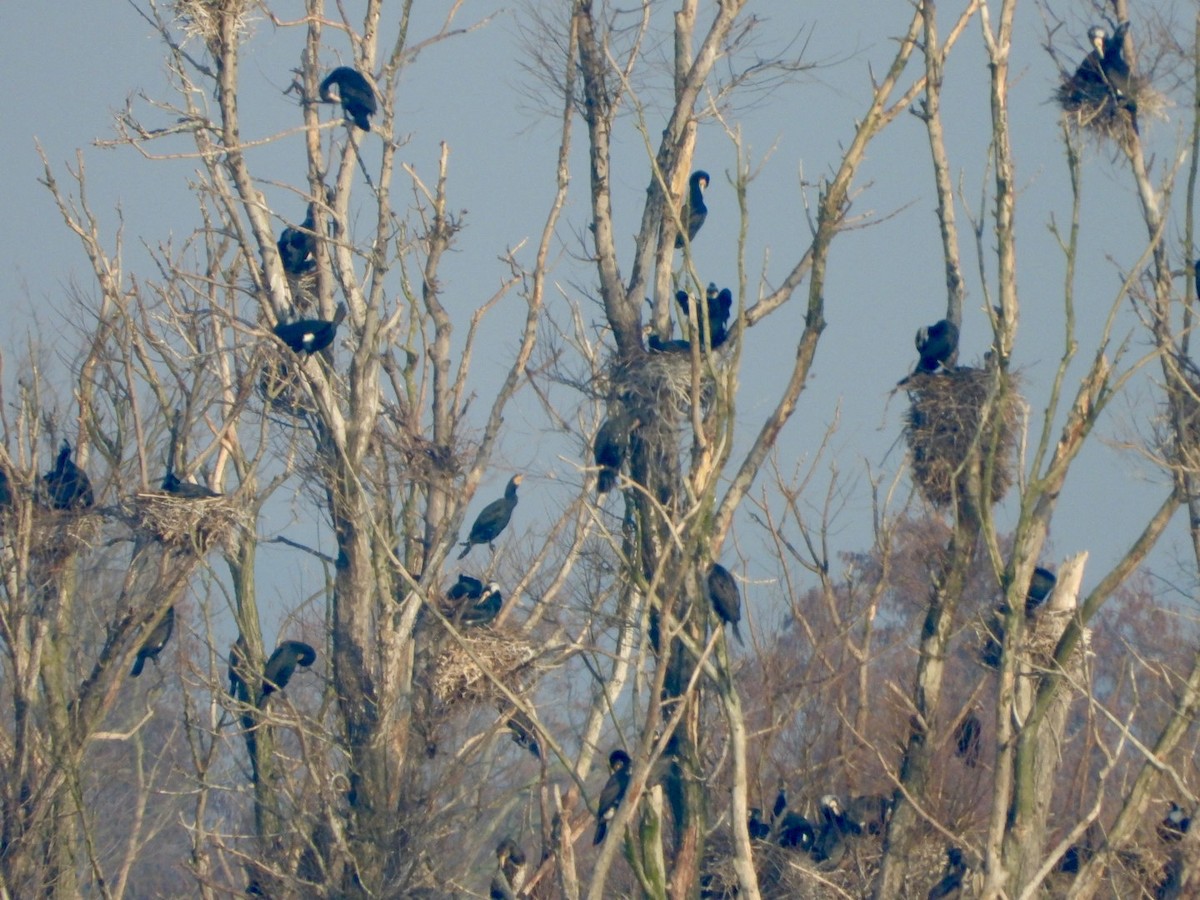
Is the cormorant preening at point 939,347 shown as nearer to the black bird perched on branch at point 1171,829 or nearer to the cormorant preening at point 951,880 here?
the cormorant preening at point 951,880

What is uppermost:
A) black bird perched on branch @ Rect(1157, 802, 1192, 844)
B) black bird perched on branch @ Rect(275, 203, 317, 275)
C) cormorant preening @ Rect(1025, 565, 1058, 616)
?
black bird perched on branch @ Rect(275, 203, 317, 275)

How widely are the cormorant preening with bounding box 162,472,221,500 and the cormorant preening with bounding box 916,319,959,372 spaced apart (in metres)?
5.40

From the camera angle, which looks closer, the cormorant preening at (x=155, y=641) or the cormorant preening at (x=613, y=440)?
the cormorant preening at (x=613, y=440)

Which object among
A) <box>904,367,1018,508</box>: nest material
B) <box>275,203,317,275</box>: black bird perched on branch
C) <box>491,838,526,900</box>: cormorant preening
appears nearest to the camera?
<box>904,367,1018,508</box>: nest material

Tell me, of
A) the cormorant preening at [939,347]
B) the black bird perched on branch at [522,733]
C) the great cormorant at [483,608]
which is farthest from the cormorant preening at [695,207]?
the black bird perched on branch at [522,733]

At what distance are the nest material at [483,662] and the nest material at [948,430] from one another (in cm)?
304

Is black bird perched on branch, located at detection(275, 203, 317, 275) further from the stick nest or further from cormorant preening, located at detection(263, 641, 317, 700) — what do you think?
cormorant preening, located at detection(263, 641, 317, 700)

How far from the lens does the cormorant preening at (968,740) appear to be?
10820 millimetres

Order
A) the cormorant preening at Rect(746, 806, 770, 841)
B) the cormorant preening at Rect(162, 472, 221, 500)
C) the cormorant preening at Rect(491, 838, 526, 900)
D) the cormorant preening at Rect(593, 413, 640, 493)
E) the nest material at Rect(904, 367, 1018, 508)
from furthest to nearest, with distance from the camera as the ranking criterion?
1. the cormorant preening at Rect(491, 838, 526, 900)
2. the cormorant preening at Rect(746, 806, 770, 841)
3. the cormorant preening at Rect(162, 472, 221, 500)
4. the cormorant preening at Rect(593, 413, 640, 493)
5. the nest material at Rect(904, 367, 1018, 508)

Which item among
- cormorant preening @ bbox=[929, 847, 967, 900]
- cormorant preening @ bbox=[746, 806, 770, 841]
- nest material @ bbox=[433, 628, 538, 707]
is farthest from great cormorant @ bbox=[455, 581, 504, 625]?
cormorant preening @ bbox=[929, 847, 967, 900]

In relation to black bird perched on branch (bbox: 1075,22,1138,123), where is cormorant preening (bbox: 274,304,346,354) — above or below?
below

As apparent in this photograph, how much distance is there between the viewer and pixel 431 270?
38.4 feet

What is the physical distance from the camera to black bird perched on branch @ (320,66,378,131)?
1062 cm

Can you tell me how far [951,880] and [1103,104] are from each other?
5.89 meters
